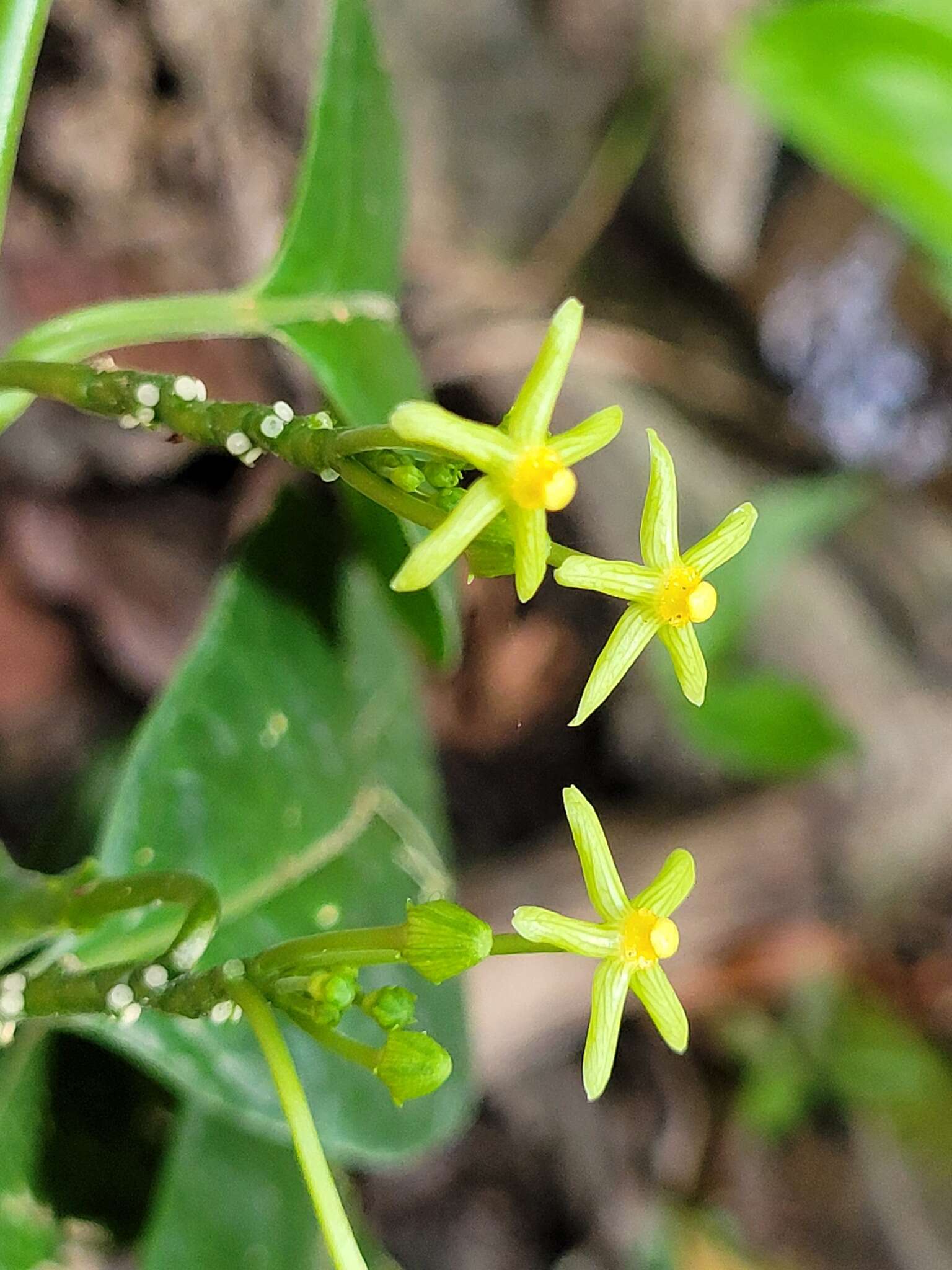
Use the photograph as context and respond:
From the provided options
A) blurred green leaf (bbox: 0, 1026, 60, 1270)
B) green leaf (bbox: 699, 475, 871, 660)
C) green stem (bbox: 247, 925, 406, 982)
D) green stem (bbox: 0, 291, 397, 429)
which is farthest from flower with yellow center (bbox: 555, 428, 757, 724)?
green leaf (bbox: 699, 475, 871, 660)

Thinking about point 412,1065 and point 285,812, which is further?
point 285,812

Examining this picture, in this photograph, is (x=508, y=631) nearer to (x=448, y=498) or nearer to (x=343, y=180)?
(x=343, y=180)

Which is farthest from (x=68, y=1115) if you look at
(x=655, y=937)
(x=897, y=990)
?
(x=897, y=990)

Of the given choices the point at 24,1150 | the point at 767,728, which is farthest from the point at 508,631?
the point at 24,1150

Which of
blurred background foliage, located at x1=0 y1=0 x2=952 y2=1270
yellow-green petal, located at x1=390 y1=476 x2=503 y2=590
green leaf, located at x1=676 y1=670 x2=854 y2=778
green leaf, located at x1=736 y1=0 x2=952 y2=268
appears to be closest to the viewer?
yellow-green petal, located at x1=390 y1=476 x2=503 y2=590

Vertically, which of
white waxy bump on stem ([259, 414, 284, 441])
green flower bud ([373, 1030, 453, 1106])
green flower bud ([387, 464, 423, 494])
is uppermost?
white waxy bump on stem ([259, 414, 284, 441])

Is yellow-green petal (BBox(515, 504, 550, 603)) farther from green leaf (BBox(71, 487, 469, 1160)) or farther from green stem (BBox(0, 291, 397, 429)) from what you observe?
green leaf (BBox(71, 487, 469, 1160))
